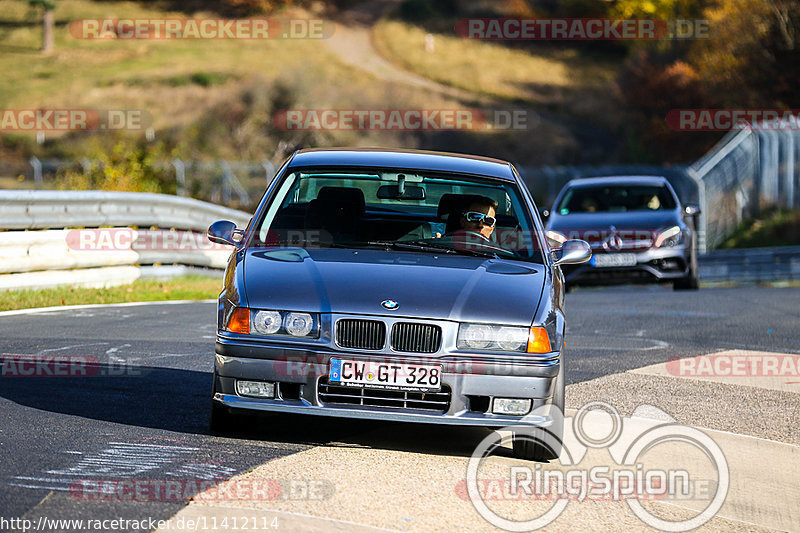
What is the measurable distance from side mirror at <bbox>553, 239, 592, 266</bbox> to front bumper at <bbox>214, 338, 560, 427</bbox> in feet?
4.96

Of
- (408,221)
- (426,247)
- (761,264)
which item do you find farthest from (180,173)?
(426,247)

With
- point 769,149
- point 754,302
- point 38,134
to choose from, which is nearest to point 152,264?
point 754,302

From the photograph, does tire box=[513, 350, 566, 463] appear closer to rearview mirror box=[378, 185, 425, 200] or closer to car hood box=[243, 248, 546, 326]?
car hood box=[243, 248, 546, 326]

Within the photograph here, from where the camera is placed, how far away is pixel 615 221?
16.6m

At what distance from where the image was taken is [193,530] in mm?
4609

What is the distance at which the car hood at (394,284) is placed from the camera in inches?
236

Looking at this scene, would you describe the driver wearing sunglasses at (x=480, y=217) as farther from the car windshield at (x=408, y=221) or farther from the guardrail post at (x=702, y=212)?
the guardrail post at (x=702, y=212)

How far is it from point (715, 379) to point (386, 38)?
6987cm

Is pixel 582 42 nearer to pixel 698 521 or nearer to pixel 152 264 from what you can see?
pixel 152 264

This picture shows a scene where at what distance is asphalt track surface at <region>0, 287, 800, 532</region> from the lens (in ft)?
17.8

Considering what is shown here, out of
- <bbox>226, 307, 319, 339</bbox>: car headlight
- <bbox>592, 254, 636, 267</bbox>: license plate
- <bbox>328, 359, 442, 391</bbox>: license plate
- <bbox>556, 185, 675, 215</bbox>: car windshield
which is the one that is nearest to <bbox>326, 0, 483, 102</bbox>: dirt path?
<bbox>556, 185, 675, 215</bbox>: car windshield

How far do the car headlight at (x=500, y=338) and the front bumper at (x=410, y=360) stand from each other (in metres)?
0.06

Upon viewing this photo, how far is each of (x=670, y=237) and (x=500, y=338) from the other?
433 inches

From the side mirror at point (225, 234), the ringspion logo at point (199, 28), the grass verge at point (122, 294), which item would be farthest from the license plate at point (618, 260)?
the ringspion logo at point (199, 28)
